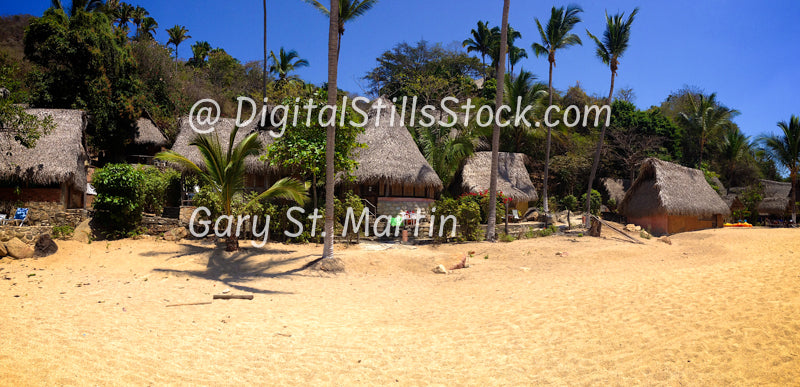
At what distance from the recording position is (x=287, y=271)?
34.0 feet

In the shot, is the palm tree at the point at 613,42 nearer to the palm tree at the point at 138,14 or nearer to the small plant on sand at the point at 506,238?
the small plant on sand at the point at 506,238

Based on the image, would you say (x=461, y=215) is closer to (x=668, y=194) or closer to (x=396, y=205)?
(x=396, y=205)

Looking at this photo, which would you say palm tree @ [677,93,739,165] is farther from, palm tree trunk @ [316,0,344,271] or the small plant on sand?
palm tree trunk @ [316,0,344,271]

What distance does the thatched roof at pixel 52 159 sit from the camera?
12.7 metres

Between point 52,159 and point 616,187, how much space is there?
26119 millimetres

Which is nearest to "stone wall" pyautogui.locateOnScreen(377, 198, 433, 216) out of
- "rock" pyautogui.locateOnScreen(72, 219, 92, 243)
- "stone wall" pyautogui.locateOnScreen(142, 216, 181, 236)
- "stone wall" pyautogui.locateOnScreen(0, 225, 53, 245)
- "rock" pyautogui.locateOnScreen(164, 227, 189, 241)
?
"rock" pyautogui.locateOnScreen(164, 227, 189, 241)

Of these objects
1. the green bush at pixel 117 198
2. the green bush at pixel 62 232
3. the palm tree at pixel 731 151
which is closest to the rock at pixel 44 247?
the green bush at pixel 62 232

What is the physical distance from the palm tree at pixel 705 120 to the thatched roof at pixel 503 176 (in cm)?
1445

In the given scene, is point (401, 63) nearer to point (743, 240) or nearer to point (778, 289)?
point (743, 240)

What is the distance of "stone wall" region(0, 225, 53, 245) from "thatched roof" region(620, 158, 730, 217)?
21.3 meters

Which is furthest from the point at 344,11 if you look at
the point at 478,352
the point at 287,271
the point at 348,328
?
the point at 478,352

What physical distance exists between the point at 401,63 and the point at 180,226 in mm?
25393

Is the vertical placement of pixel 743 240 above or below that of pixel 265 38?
below

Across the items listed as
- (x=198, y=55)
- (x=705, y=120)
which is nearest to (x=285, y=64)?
(x=198, y=55)
